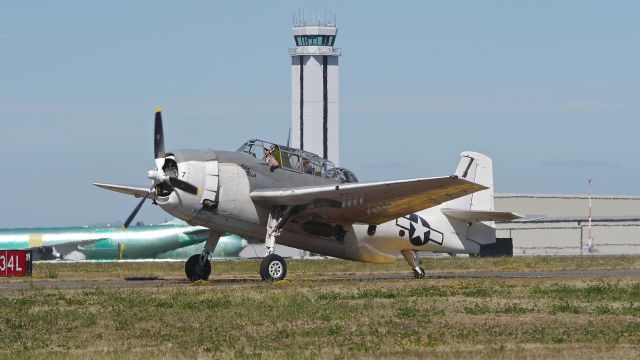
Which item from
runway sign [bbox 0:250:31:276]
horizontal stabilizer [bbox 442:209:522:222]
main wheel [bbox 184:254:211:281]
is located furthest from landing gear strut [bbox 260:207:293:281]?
runway sign [bbox 0:250:31:276]

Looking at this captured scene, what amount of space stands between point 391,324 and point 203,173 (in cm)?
1268

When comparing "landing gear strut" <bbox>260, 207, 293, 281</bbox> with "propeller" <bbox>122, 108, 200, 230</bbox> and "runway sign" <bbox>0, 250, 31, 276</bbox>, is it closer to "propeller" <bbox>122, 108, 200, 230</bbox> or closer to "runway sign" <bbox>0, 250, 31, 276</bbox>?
"propeller" <bbox>122, 108, 200, 230</bbox>

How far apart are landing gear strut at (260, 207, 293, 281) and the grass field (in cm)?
195

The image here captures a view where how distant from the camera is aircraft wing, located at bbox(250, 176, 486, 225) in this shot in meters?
33.6

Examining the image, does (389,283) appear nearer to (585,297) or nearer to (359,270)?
(585,297)

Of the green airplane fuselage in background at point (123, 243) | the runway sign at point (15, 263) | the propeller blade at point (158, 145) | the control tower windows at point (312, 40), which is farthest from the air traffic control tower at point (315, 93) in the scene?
the propeller blade at point (158, 145)

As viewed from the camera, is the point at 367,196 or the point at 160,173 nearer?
the point at 160,173

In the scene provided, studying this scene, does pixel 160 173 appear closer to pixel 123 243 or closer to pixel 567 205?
pixel 123 243

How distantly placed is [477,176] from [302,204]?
7994 mm

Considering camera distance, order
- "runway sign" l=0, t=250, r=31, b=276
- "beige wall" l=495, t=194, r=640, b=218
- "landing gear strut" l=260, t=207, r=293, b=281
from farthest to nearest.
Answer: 1. "beige wall" l=495, t=194, r=640, b=218
2. "runway sign" l=0, t=250, r=31, b=276
3. "landing gear strut" l=260, t=207, r=293, b=281

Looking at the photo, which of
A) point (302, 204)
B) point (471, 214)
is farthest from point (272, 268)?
point (471, 214)

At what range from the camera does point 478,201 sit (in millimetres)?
40062

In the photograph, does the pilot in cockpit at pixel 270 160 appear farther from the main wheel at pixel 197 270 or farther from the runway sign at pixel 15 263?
the runway sign at pixel 15 263

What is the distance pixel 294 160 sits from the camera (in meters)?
35.7
